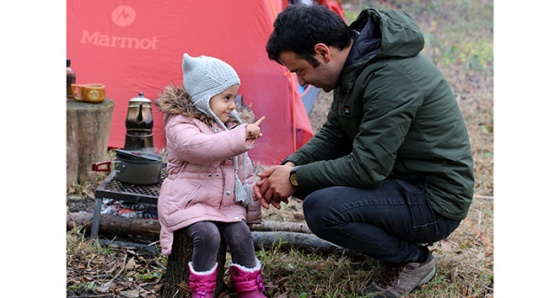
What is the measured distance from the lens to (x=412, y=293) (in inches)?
120

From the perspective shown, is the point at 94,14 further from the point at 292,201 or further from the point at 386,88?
the point at 386,88

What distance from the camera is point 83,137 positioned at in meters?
4.56

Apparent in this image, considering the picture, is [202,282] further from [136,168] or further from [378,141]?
[136,168]

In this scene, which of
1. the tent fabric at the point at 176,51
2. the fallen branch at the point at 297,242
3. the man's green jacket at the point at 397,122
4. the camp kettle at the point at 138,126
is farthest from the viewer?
the tent fabric at the point at 176,51

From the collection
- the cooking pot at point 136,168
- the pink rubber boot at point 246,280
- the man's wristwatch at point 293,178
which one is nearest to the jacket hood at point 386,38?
the man's wristwatch at point 293,178

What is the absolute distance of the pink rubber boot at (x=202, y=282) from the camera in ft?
8.82

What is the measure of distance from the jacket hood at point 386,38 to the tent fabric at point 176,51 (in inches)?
91.5

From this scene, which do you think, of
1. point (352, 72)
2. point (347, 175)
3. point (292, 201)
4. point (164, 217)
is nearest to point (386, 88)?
point (352, 72)

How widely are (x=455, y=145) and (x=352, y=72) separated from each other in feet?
1.84

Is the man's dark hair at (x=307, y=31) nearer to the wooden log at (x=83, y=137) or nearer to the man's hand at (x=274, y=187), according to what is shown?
the man's hand at (x=274, y=187)

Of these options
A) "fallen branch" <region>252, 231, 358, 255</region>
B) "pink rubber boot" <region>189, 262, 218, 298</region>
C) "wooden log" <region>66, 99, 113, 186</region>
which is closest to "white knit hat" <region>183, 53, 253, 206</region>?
"pink rubber boot" <region>189, 262, 218, 298</region>

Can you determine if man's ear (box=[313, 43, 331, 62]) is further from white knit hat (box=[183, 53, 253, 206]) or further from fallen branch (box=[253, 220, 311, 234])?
fallen branch (box=[253, 220, 311, 234])

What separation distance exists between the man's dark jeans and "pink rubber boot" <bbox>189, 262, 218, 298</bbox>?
49 centimetres

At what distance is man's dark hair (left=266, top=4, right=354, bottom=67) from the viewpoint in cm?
269
